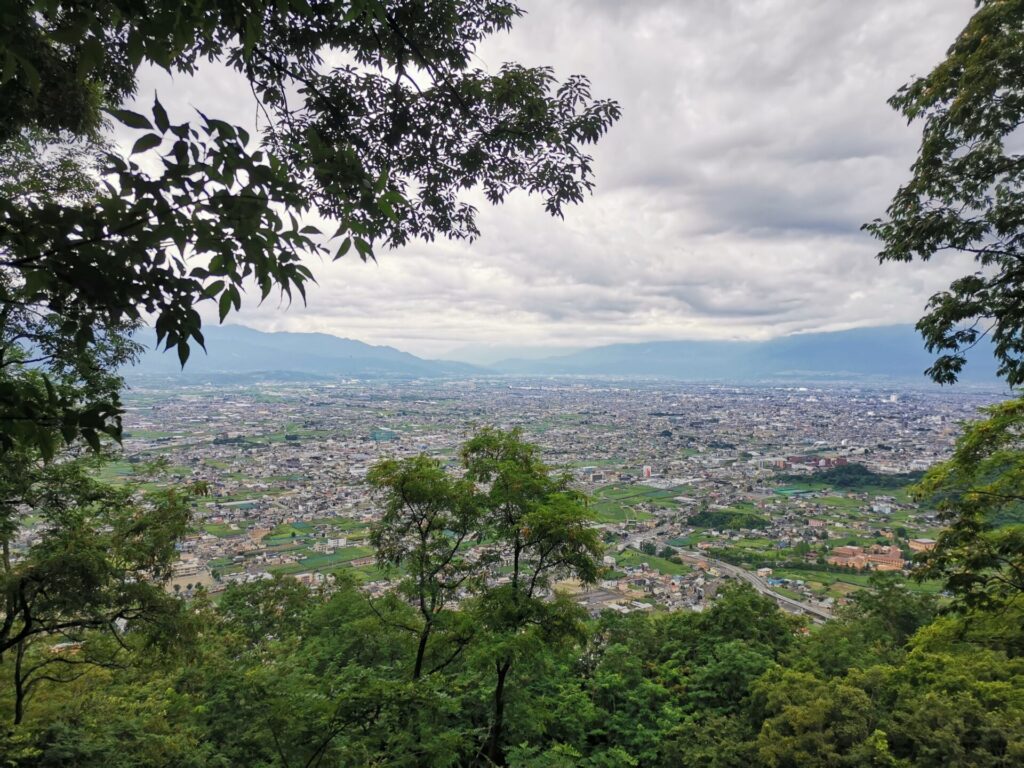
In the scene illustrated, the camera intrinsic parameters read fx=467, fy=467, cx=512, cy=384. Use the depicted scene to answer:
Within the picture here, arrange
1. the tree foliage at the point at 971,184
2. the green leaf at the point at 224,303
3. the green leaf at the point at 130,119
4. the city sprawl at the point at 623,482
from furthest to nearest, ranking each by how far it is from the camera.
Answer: the city sprawl at the point at 623,482, the tree foliage at the point at 971,184, the green leaf at the point at 224,303, the green leaf at the point at 130,119

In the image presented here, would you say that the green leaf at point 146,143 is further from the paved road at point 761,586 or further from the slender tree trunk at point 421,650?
the paved road at point 761,586

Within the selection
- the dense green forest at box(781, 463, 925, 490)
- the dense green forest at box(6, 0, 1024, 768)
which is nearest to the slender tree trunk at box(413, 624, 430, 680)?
the dense green forest at box(6, 0, 1024, 768)

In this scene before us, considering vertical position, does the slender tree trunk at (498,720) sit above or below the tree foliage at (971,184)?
below

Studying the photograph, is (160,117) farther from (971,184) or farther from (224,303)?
(971,184)

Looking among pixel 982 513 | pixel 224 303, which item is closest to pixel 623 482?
pixel 982 513

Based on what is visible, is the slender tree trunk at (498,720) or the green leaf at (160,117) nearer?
the green leaf at (160,117)

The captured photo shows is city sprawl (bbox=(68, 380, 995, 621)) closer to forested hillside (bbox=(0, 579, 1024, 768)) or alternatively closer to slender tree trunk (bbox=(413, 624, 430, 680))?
slender tree trunk (bbox=(413, 624, 430, 680))

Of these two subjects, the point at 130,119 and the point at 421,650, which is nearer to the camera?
the point at 130,119

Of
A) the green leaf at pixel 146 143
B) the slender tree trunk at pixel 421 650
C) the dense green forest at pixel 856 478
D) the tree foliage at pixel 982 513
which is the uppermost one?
the green leaf at pixel 146 143

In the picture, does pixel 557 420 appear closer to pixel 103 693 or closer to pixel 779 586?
pixel 779 586

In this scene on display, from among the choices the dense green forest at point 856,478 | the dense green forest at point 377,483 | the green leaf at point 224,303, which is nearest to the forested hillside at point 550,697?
the dense green forest at point 377,483
